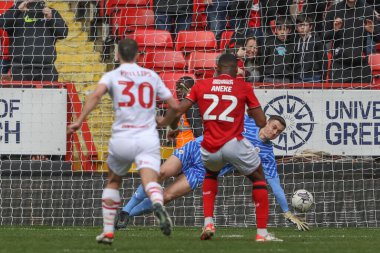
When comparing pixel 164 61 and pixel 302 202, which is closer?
pixel 302 202

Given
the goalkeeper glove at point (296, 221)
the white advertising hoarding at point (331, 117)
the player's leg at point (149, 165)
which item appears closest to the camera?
the player's leg at point (149, 165)

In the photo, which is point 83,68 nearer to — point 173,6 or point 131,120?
point 173,6

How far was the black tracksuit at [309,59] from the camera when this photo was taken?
1645 centimetres

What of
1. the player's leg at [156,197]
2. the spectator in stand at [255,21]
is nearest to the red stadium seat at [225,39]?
the spectator in stand at [255,21]

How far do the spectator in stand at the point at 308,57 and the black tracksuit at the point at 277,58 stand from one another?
0.30 feet

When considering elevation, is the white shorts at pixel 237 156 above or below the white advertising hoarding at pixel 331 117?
below

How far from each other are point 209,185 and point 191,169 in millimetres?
1864

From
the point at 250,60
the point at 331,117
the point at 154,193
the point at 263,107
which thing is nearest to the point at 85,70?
the point at 250,60

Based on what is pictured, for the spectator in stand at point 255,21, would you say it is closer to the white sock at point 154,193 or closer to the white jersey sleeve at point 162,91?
the white jersey sleeve at point 162,91

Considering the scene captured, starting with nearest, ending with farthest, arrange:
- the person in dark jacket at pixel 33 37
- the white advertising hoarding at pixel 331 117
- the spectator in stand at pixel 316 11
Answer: the white advertising hoarding at pixel 331 117 < the person in dark jacket at pixel 33 37 < the spectator in stand at pixel 316 11

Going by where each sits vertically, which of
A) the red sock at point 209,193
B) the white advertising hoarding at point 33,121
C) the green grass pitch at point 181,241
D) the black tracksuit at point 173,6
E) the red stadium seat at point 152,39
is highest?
the black tracksuit at point 173,6

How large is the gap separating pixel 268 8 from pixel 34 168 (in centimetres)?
447

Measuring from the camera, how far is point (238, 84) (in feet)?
37.4

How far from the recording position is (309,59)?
16.5 metres
